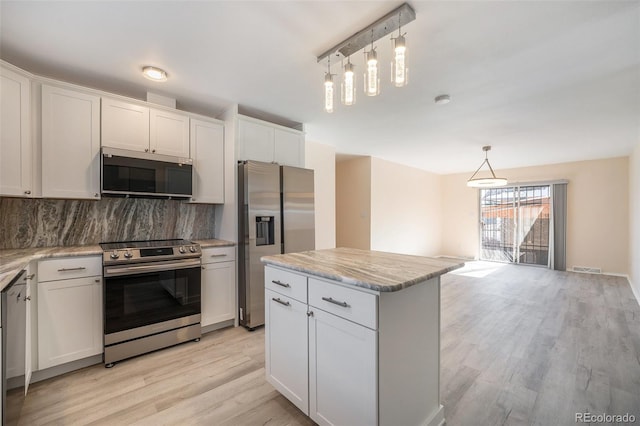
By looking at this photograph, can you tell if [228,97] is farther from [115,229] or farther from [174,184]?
[115,229]

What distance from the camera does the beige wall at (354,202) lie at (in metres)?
5.75

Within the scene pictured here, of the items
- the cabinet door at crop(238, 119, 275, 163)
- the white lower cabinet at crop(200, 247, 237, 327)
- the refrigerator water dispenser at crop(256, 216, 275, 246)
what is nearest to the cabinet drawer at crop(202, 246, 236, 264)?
the white lower cabinet at crop(200, 247, 237, 327)

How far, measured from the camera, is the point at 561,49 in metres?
1.99

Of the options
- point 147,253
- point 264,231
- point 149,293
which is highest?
point 264,231

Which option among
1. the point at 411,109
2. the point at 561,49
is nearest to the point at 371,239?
the point at 411,109

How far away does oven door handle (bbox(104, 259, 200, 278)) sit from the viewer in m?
2.23

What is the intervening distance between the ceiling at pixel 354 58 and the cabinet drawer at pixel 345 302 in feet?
5.41

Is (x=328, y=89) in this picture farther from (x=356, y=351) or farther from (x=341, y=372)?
(x=341, y=372)

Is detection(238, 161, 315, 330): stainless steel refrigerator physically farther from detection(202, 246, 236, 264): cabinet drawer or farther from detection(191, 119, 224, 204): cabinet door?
detection(191, 119, 224, 204): cabinet door

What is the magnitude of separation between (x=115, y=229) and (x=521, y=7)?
381 centimetres

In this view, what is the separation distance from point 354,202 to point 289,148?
2.81 metres

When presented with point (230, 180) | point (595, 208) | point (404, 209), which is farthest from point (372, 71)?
point (595, 208)

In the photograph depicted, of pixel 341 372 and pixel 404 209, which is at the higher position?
pixel 404 209

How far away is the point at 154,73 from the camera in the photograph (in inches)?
91.1
